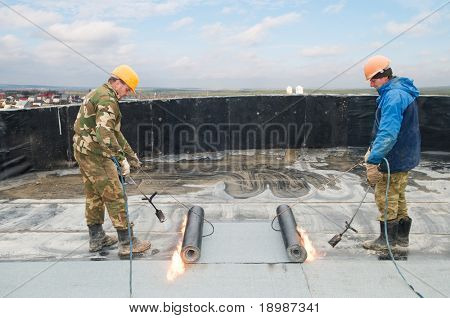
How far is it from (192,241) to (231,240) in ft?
2.01

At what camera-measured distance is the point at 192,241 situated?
373cm

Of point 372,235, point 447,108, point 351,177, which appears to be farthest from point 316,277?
point 447,108

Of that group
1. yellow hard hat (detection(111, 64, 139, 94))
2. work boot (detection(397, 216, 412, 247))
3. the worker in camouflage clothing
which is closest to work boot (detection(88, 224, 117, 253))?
the worker in camouflage clothing

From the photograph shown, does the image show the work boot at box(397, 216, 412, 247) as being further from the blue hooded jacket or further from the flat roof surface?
the blue hooded jacket

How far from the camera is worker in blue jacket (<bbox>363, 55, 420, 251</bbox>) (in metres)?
3.57

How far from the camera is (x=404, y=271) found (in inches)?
137

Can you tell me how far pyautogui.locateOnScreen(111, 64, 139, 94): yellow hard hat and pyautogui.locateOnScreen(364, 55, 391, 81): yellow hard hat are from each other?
245cm

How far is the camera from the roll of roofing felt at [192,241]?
11.9ft

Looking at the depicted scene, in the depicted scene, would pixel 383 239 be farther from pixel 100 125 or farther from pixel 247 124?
pixel 247 124

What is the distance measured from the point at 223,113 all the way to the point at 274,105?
4.94 ft

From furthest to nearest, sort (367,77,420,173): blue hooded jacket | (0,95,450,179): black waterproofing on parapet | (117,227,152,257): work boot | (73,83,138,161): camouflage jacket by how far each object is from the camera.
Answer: (0,95,450,179): black waterproofing on parapet
(117,227,152,257): work boot
(73,83,138,161): camouflage jacket
(367,77,420,173): blue hooded jacket

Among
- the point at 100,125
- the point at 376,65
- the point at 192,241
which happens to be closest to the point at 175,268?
the point at 192,241

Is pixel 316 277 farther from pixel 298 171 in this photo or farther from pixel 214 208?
pixel 298 171

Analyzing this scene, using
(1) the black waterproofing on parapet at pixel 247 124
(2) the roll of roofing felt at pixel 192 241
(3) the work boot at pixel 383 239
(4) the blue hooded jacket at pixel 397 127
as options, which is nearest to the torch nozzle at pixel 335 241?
(3) the work boot at pixel 383 239
